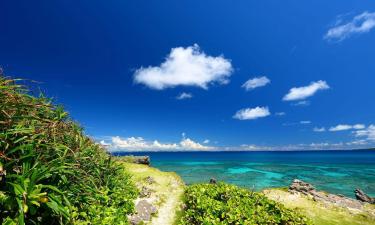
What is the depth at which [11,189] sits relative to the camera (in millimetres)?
5137

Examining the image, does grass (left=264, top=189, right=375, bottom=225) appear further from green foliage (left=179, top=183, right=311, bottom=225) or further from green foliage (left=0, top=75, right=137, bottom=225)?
green foliage (left=0, top=75, right=137, bottom=225)

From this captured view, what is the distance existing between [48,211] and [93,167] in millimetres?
5137

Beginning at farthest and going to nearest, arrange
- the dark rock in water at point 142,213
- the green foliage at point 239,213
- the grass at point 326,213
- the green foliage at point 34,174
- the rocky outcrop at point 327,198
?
the rocky outcrop at point 327,198, the grass at point 326,213, the dark rock in water at point 142,213, the green foliage at point 239,213, the green foliage at point 34,174

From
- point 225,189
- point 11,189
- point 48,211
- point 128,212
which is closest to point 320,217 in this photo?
point 225,189

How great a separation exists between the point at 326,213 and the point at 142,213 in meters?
13.2

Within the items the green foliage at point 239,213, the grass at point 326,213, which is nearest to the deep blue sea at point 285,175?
the grass at point 326,213

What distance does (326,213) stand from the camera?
659 inches

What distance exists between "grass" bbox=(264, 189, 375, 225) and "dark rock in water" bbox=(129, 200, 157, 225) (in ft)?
32.8

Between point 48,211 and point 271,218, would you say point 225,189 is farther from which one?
point 48,211

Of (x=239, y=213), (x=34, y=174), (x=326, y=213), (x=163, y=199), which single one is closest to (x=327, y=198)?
(x=326, y=213)

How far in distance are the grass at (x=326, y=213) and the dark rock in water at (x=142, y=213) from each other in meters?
10.0

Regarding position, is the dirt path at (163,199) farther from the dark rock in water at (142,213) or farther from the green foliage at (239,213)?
the green foliage at (239,213)

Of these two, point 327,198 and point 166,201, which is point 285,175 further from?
point 166,201

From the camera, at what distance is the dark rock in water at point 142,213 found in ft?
37.2
